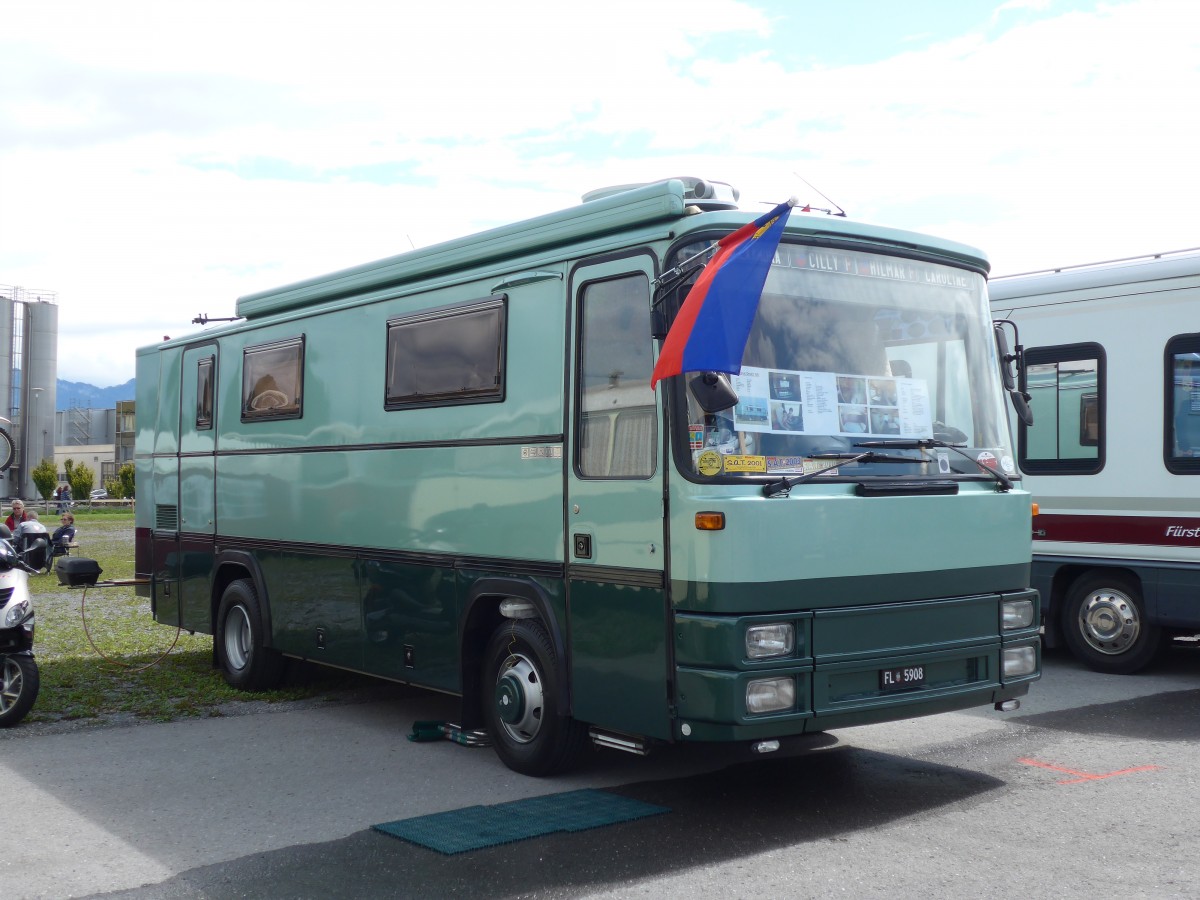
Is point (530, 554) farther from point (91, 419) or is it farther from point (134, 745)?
point (91, 419)

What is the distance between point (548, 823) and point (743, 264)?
2911 millimetres

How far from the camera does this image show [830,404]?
21.4 feet

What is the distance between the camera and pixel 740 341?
604 cm

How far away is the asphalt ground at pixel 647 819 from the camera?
5.52 m

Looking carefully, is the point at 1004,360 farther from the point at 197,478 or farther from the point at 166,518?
the point at 166,518

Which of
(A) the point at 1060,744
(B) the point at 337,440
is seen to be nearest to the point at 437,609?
(B) the point at 337,440

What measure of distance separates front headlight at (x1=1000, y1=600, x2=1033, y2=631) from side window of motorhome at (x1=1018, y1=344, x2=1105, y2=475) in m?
4.53

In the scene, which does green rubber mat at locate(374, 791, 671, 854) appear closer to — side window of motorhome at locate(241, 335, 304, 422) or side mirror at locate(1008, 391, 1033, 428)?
side mirror at locate(1008, 391, 1033, 428)

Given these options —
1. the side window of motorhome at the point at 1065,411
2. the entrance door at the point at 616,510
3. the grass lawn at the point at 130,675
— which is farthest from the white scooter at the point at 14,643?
the side window of motorhome at the point at 1065,411

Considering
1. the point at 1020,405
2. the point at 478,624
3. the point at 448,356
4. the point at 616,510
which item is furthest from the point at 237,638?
the point at 1020,405

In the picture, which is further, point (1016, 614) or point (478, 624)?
point (478, 624)

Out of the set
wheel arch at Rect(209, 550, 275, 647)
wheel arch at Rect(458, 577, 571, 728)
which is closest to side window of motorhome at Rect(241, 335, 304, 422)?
wheel arch at Rect(209, 550, 275, 647)

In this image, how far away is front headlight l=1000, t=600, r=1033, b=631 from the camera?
7.06m

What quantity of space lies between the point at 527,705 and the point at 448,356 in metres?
2.30
